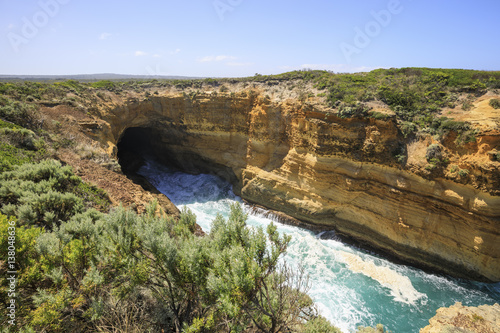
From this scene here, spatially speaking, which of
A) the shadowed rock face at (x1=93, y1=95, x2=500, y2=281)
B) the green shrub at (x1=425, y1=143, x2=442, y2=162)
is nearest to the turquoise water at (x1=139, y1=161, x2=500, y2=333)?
the shadowed rock face at (x1=93, y1=95, x2=500, y2=281)

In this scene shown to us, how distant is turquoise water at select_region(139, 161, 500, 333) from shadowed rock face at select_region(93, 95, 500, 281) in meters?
0.94

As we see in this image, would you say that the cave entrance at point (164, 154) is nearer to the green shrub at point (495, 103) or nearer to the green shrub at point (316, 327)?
the green shrub at point (316, 327)

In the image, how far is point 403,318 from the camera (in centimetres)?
1205

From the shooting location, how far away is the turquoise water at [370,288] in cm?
1209

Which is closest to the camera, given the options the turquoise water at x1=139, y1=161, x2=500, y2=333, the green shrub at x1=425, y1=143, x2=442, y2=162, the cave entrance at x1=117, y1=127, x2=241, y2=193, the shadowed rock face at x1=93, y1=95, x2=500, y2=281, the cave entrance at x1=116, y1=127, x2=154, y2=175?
the turquoise water at x1=139, y1=161, x2=500, y2=333

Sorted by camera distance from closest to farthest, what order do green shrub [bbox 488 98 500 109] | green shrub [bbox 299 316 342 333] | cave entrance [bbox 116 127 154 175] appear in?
green shrub [bbox 299 316 342 333], green shrub [bbox 488 98 500 109], cave entrance [bbox 116 127 154 175]

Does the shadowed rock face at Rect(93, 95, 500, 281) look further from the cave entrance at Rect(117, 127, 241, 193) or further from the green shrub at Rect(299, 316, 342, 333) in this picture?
the green shrub at Rect(299, 316, 342, 333)

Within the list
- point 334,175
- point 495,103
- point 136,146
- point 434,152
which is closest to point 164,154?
point 136,146

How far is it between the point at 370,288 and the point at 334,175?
7.06 m

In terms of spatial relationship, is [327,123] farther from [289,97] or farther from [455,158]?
[455,158]

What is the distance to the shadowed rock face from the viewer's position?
13.2 meters

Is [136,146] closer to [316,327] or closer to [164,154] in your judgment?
[164,154]

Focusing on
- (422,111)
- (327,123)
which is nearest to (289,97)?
(327,123)

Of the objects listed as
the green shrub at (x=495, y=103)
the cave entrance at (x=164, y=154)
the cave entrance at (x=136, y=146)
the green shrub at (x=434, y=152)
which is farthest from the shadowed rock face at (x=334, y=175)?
the cave entrance at (x=136, y=146)
